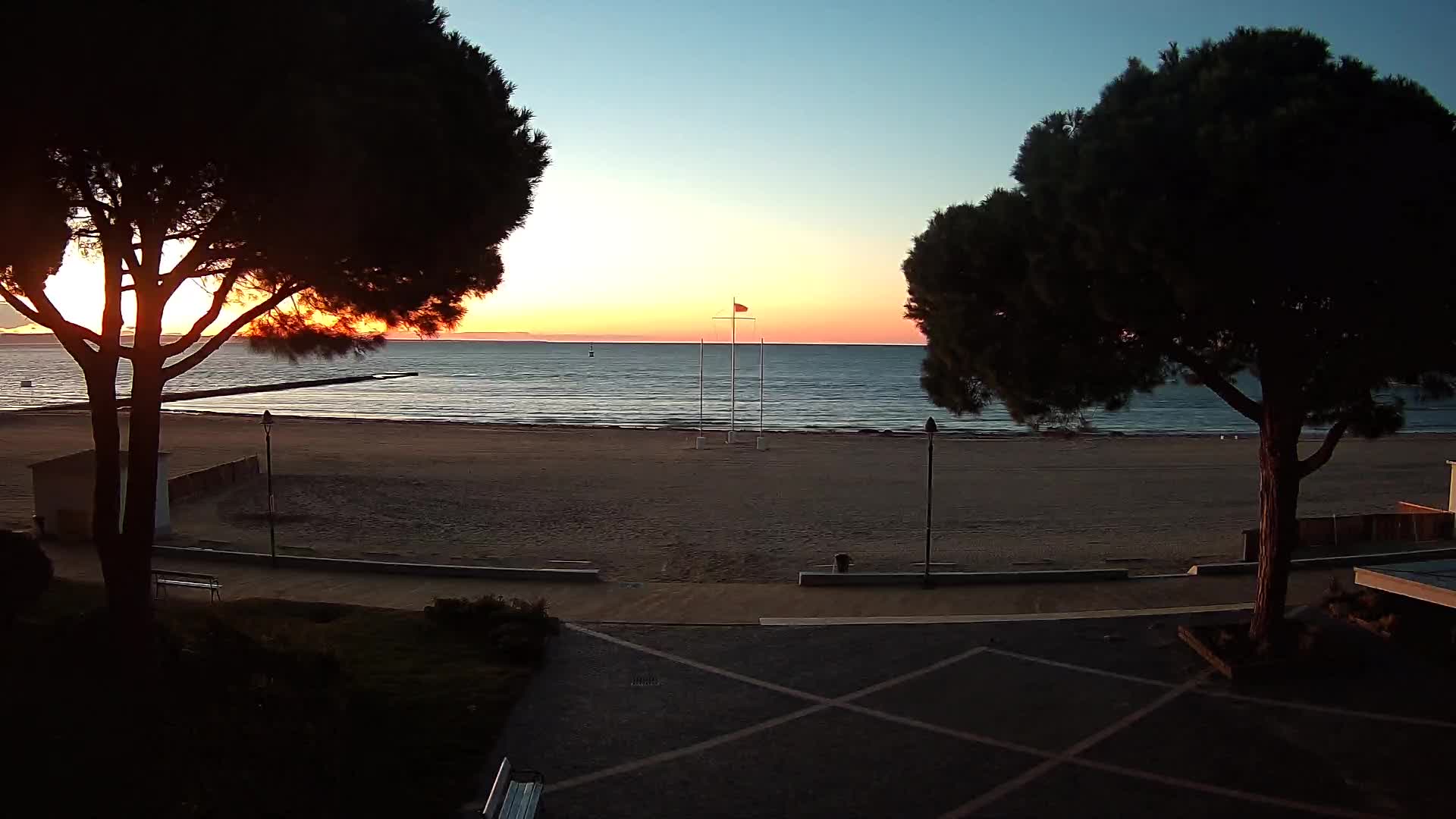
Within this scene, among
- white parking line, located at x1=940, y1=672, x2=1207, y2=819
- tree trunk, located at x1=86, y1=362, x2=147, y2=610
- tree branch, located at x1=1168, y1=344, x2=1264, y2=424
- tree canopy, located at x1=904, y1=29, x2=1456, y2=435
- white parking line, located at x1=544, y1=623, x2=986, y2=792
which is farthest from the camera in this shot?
tree branch, located at x1=1168, y1=344, x2=1264, y2=424

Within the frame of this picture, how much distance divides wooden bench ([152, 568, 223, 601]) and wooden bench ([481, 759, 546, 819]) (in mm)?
8088

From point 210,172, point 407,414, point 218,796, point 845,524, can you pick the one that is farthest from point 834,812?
point 407,414

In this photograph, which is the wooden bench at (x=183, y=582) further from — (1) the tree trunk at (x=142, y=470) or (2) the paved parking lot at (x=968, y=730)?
(2) the paved parking lot at (x=968, y=730)

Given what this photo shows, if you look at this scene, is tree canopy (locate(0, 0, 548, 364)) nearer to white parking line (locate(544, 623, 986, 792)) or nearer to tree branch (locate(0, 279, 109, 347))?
tree branch (locate(0, 279, 109, 347))

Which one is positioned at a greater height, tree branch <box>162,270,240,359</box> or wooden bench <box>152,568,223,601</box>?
tree branch <box>162,270,240,359</box>

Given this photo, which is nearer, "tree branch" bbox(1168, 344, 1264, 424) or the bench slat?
the bench slat

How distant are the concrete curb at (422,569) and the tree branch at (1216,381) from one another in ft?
29.5

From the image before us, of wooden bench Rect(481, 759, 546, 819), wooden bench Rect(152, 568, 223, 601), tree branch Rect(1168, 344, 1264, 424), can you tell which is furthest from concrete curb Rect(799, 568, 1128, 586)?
wooden bench Rect(481, 759, 546, 819)

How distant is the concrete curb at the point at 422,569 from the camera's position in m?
14.7

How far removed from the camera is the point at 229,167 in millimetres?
7234

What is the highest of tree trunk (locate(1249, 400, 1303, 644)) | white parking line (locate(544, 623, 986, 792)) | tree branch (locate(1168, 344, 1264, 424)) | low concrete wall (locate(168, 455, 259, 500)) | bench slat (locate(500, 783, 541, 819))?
tree branch (locate(1168, 344, 1264, 424))

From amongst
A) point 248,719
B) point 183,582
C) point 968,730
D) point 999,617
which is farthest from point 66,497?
point 968,730

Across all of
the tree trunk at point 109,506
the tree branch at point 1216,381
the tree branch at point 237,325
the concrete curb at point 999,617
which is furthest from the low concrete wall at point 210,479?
the tree branch at point 1216,381

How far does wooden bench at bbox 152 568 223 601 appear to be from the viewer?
40.8ft
